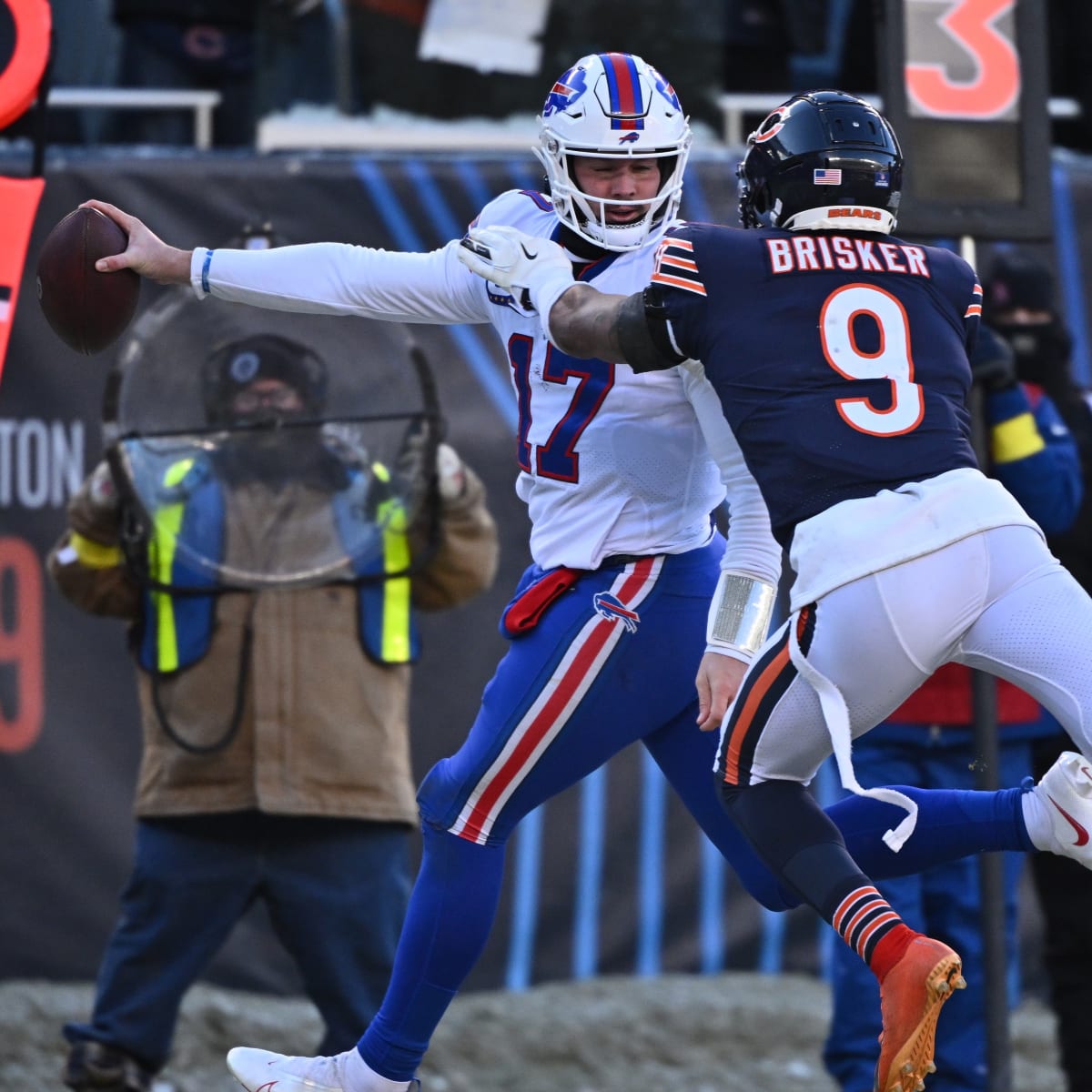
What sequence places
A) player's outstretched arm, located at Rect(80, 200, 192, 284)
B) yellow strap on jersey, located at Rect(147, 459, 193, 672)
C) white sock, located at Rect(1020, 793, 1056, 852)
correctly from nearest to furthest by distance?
white sock, located at Rect(1020, 793, 1056, 852), player's outstretched arm, located at Rect(80, 200, 192, 284), yellow strap on jersey, located at Rect(147, 459, 193, 672)

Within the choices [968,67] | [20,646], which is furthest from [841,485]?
[20,646]

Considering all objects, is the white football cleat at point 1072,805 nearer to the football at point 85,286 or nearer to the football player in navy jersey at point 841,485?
the football player in navy jersey at point 841,485

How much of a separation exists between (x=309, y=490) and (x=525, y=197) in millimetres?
1208

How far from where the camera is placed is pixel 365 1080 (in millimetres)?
3918

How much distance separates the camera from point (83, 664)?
6121 mm

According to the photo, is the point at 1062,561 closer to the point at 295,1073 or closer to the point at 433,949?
the point at 433,949

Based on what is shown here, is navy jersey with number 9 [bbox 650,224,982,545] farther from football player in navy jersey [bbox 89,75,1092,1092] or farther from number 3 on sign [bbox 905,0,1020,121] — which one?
number 3 on sign [bbox 905,0,1020,121]

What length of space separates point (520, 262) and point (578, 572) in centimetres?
59

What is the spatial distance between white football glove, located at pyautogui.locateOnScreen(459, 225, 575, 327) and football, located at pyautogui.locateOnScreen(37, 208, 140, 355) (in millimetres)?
625

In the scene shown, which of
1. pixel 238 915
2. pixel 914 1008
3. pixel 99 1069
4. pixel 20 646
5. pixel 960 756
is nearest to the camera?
pixel 914 1008

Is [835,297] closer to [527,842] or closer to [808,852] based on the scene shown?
[808,852]

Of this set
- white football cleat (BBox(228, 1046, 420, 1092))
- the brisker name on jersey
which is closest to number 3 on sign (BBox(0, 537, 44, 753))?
white football cleat (BBox(228, 1046, 420, 1092))

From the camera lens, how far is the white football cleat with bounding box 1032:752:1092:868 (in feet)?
12.1

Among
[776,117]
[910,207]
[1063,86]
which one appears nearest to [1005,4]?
[910,207]
